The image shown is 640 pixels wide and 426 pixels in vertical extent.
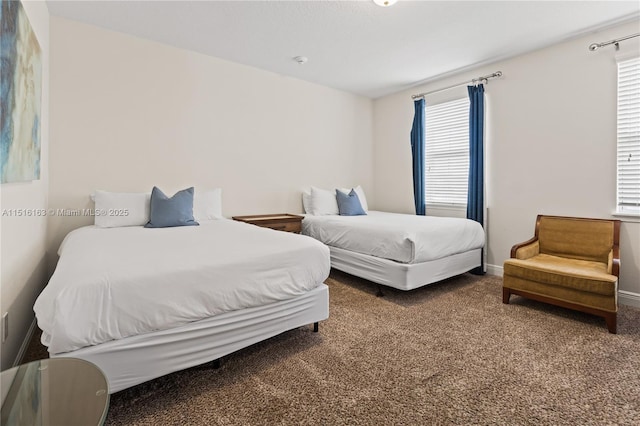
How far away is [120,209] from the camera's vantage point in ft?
9.79

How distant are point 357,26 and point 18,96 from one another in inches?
102

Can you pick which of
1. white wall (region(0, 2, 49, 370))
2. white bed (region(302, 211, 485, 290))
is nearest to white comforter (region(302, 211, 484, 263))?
white bed (region(302, 211, 485, 290))

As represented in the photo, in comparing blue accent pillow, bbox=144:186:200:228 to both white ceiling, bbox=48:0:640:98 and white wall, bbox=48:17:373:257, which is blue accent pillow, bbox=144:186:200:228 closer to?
white wall, bbox=48:17:373:257

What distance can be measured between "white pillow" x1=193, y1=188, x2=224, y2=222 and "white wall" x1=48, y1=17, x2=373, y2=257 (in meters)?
0.24

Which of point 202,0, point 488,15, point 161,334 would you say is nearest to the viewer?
point 161,334

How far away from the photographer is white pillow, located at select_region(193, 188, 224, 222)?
3.42 metres

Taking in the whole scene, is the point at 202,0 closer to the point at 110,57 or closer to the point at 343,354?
the point at 110,57

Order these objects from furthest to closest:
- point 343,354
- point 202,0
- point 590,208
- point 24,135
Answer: point 590,208 < point 202,0 < point 343,354 < point 24,135

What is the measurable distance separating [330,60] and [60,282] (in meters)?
3.41

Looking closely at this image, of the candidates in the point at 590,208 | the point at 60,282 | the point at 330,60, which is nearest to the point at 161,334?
the point at 60,282

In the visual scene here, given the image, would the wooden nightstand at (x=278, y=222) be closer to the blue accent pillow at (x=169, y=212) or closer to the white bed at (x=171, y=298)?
the blue accent pillow at (x=169, y=212)

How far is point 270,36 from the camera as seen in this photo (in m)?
3.17

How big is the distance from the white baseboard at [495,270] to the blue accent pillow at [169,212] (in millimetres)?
3422

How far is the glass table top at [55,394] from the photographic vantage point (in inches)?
36.7
